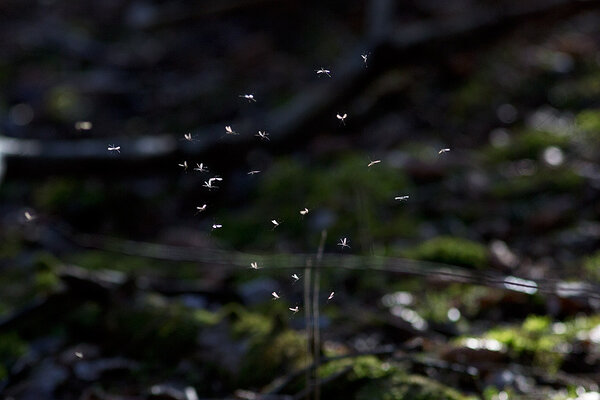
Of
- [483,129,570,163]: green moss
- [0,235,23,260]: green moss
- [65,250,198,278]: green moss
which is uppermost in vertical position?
[483,129,570,163]: green moss

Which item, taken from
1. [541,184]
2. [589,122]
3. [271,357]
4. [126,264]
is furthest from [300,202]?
[589,122]

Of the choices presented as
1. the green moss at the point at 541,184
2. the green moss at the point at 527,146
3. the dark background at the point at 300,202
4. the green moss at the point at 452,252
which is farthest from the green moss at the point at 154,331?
the green moss at the point at 527,146

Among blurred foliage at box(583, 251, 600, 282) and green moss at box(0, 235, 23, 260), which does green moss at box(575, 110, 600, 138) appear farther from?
green moss at box(0, 235, 23, 260)

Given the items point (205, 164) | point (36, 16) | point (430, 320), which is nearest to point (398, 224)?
point (430, 320)

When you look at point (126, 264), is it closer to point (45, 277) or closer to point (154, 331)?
point (45, 277)

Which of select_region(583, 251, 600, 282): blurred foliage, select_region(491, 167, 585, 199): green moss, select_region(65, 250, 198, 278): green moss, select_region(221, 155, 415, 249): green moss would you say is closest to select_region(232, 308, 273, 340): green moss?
select_region(65, 250, 198, 278): green moss

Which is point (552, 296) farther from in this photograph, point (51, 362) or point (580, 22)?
point (580, 22)
